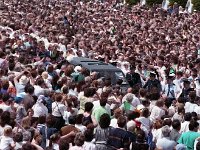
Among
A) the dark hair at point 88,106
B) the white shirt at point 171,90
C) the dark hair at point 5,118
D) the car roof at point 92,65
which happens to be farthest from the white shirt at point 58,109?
the car roof at point 92,65

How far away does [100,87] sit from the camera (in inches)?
716

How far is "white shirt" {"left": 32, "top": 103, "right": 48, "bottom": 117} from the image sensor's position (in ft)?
49.5

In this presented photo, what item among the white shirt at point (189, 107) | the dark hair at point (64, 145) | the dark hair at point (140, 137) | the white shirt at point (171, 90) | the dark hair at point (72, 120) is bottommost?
the white shirt at point (171, 90)

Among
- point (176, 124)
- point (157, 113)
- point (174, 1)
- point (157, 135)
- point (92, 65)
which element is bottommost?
point (174, 1)

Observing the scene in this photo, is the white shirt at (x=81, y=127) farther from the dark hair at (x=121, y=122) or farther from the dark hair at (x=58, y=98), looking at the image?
the dark hair at (x=58, y=98)

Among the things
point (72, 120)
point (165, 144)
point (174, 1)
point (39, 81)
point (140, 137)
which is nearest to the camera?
point (140, 137)

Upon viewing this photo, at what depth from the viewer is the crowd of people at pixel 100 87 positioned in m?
13.2

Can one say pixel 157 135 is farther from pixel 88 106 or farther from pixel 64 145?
pixel 64 145

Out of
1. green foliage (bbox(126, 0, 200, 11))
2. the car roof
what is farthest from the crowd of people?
green foliage (bbox(126, 0, 200, 11))

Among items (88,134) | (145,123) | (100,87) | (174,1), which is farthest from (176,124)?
(174,1)

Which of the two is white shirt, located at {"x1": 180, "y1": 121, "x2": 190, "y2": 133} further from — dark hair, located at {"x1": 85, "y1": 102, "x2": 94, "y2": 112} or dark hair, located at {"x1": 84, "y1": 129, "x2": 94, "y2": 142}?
dark hair, located at {"x1": 84, "y1": 129, "x2": 94, "y2": 142}

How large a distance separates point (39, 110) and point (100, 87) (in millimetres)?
3266

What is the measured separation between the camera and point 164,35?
31562 millimetres

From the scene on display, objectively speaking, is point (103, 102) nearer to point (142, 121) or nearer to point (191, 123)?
point (142, 121)
